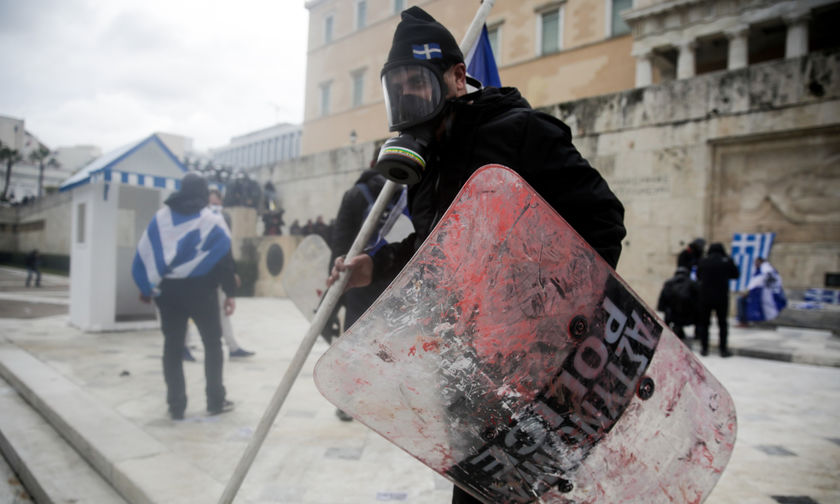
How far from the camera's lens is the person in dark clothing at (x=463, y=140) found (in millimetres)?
1187

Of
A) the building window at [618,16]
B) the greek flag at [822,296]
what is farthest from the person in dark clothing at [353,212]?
the building window at [618,16]

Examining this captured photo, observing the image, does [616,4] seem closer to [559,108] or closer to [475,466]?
[559,108]

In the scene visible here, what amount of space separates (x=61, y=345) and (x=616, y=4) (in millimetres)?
18301

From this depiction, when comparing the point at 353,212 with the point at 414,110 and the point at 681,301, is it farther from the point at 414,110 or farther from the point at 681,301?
the point at 681,301

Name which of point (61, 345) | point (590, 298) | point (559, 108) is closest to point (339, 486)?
point (590, 298)

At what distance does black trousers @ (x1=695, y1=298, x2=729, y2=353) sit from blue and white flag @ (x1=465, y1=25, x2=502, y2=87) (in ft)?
17.1

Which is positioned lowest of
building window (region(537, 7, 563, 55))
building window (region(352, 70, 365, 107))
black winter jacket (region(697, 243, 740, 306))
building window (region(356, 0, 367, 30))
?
black winter jacket (region(697, 243, 740, 306))

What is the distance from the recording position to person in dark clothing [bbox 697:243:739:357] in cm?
638

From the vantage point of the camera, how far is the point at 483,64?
254 cm

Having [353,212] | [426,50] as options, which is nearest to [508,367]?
[426,50]

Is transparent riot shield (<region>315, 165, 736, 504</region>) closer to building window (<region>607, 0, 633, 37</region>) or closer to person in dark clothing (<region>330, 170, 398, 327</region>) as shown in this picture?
person in dark clothing (<region>330, 170, 398, 327</region>)

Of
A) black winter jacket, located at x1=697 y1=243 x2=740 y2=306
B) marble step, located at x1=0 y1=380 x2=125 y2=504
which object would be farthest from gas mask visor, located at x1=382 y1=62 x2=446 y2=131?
black winter jacket, located at x1=697 y1=243 x2=740 y2=306

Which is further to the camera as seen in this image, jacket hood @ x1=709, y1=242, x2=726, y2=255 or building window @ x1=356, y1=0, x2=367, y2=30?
jacket hood @ x1=709, y1=242, x2=726, y2=255

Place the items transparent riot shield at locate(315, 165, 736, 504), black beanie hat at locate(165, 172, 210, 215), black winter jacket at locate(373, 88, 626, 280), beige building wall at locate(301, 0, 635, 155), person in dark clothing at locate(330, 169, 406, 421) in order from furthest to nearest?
beige building wall at locate(301, 0, 635, 155), black beanie hat at locate(165, 172, 210, 215), person in dark clothing at locate(330, 169, 406, 421), black winter jacket at locate(373, 88, 626, 280), transparent riot shield at locate(315, 165, 736, 504)
